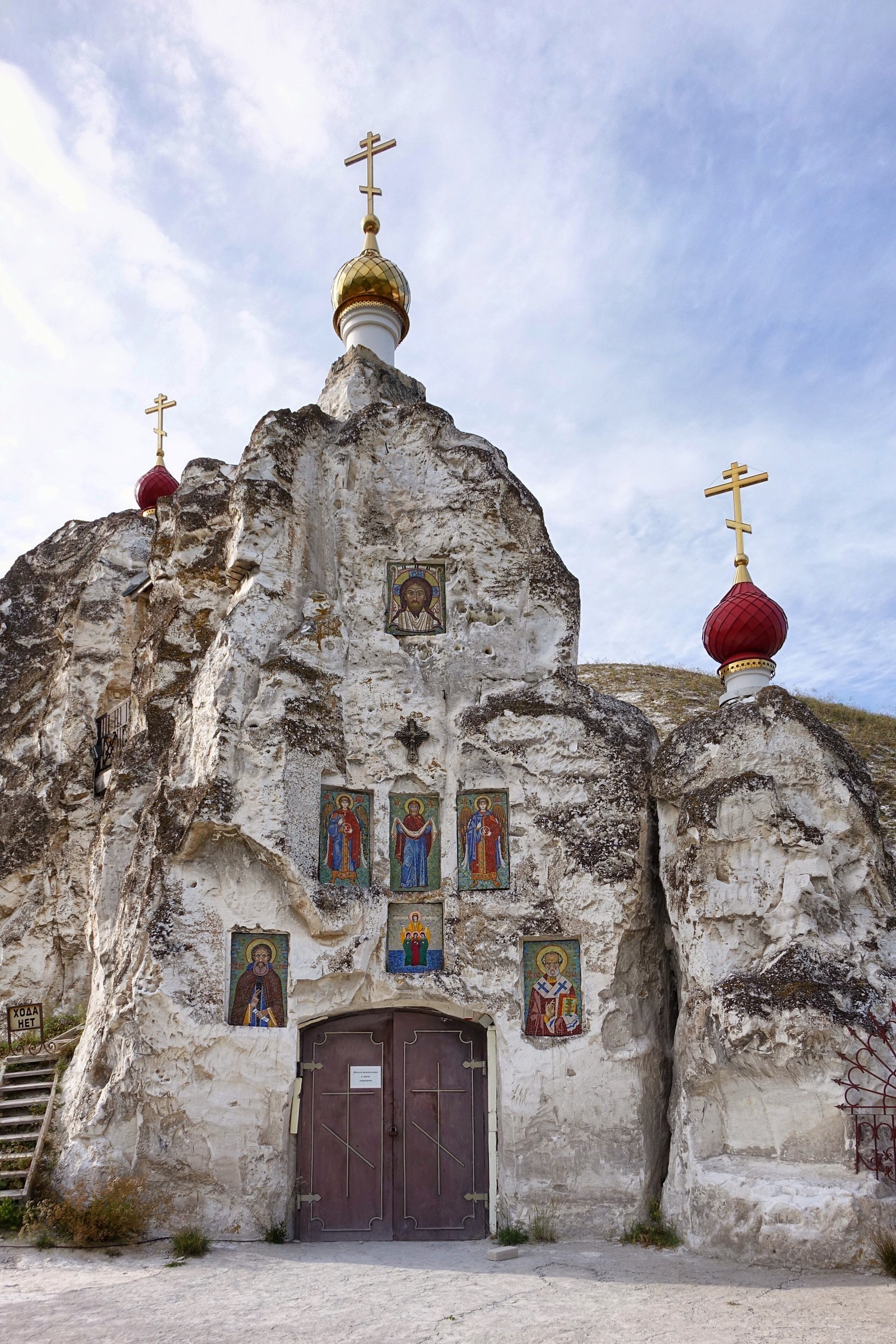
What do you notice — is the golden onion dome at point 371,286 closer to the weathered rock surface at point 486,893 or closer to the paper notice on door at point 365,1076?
the weathered rock surface at point 486,893

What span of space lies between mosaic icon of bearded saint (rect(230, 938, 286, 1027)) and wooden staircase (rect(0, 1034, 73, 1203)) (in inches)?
76.4

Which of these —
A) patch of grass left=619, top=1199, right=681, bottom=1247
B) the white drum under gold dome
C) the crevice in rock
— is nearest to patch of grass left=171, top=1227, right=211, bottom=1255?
patch of grass left=619, top=1199, right=681, bottom=1247

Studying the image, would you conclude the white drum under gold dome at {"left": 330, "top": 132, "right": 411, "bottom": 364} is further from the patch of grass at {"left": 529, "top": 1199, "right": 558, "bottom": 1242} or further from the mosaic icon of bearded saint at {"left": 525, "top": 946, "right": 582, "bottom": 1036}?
the patch of grass at {"left": 529, "top": 1199, "right": 558, "bottom": 1242}

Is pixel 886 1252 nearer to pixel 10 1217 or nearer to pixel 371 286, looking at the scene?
pixel 10 1217

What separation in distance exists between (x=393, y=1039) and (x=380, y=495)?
5.60 meters

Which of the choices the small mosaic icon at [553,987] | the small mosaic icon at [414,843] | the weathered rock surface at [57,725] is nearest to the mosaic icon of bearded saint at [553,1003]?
the small mosaic icon at [553,987]

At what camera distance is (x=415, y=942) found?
32.7 ft

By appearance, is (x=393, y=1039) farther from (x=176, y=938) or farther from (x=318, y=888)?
(x=176, y=938)

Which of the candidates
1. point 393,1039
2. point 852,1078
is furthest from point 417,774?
point 852,1078

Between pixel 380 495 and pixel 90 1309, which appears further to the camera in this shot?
pixel 380 495

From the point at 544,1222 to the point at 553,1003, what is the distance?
1.77m

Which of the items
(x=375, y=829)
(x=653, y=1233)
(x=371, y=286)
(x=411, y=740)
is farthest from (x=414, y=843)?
(x=371, y=286)

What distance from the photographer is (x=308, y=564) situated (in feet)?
36.2

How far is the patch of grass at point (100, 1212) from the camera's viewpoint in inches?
328
